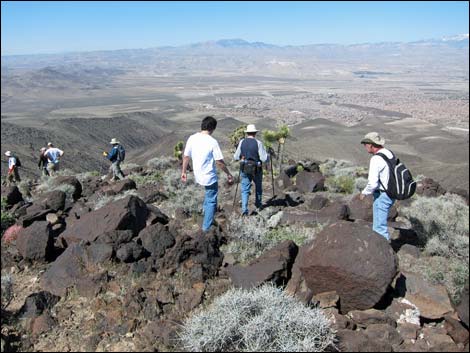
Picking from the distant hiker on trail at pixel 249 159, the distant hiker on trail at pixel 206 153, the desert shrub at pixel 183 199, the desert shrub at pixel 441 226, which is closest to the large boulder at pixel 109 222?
the distant hiker on trail at pixel 206 153

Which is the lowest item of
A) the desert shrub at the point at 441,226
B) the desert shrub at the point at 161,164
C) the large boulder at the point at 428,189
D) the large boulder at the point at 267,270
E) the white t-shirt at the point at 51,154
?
the desert shrub at the point at 161,164

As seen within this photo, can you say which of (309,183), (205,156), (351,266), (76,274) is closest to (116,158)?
(309,183)

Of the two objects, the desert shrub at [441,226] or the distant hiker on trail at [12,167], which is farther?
the distant hiker on trail at [12,167]

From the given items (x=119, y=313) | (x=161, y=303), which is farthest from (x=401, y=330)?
(x=119, y=313)

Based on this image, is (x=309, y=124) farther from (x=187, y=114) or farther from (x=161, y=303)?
(x=161, y=303)

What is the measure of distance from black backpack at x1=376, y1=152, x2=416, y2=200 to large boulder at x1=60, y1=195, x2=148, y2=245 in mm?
3692

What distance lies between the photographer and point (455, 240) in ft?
21.1

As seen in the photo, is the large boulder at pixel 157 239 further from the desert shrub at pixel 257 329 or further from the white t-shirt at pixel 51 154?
the white t-shirt at pixel 51 154

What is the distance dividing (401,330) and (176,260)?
276 cm

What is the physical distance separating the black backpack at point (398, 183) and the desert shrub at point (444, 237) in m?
1.08

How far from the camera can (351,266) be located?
457 cm

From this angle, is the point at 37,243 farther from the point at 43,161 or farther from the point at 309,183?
the point at 43,161

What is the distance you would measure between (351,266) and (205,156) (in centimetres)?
265

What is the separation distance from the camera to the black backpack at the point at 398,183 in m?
5.54
